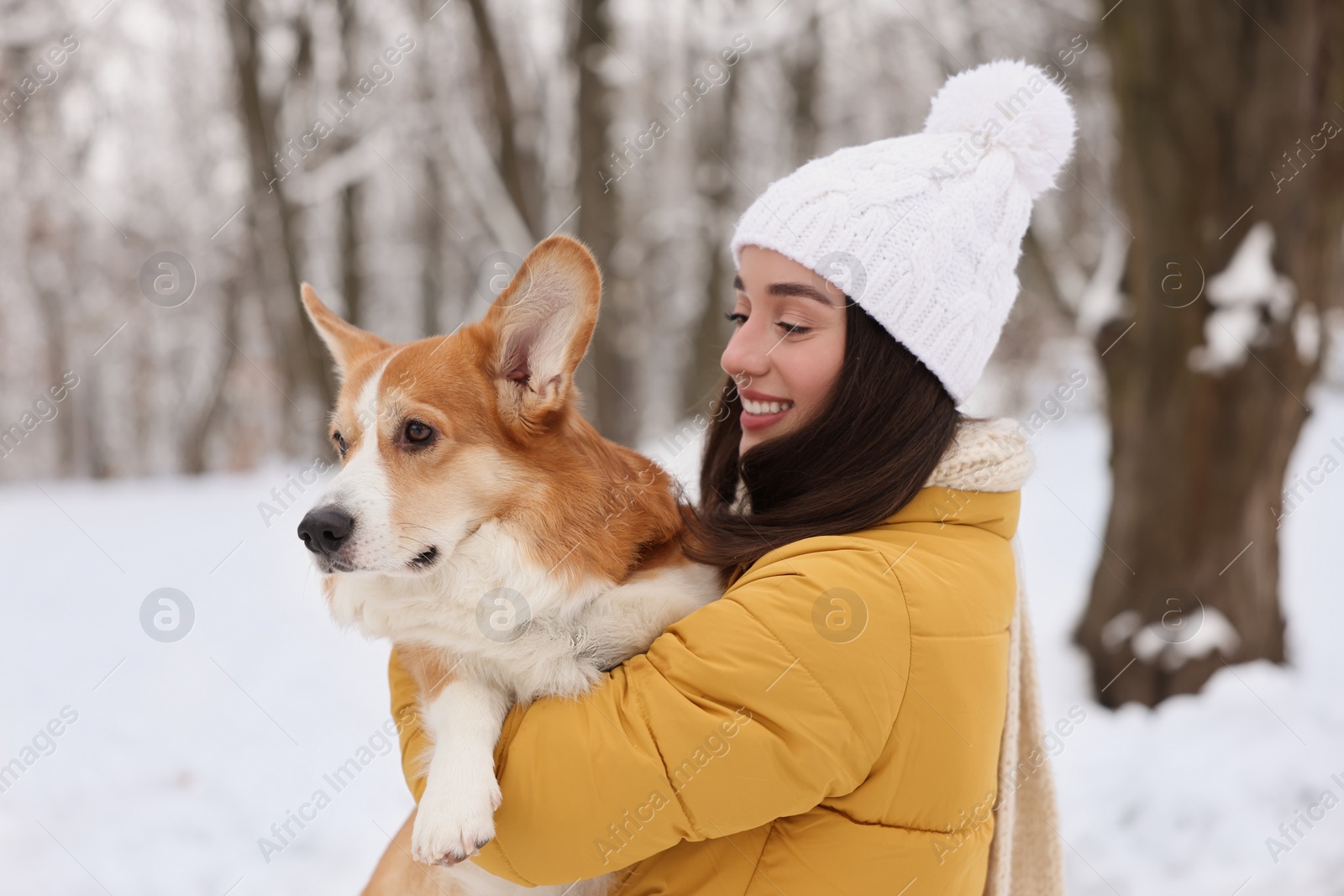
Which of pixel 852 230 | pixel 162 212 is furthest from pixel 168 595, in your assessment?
pixel 162 212

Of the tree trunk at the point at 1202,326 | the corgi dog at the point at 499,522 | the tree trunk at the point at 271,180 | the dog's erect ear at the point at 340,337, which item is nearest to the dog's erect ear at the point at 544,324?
the corgi dog at the point at 499,522

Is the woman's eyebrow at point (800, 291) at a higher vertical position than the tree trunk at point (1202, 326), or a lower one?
higher

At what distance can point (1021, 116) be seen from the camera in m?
1.96

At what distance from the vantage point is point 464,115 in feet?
36.8

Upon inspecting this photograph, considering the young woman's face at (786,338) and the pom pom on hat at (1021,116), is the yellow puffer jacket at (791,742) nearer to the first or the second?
the young woman's face at (786,338)

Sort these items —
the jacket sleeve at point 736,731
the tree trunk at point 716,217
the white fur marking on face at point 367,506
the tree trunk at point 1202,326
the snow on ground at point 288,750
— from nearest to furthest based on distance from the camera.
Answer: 1. the jacket sleeve at point 736,731
2. the white fur marking on face at point 367,506
3. the snow on ground at point 288,750
4. the tree trunk at point 1202,326
5. the tree trunk at point 716,217

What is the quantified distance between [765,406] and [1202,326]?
3.44 metres

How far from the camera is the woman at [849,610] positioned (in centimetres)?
149

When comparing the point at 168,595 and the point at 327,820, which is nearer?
the point at 327,820

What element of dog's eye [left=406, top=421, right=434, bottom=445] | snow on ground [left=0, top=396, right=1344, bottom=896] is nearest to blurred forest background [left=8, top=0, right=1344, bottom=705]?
snow on ground [left=0, top=396, right=1344, bottom=896]

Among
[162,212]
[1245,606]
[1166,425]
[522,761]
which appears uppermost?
[162,212]

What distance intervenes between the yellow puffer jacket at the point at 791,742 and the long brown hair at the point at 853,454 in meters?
0.11

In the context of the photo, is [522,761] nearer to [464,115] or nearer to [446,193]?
[464,115]

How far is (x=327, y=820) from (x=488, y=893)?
7.48 ft
